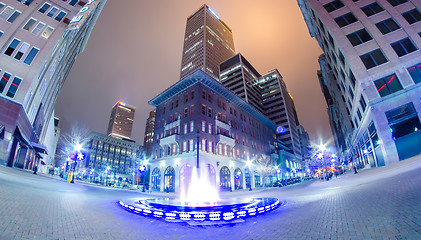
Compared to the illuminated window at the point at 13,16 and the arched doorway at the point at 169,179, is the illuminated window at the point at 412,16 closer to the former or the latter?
the arched doorway at the point at 169,179

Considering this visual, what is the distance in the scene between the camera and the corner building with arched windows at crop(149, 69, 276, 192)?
105 ft

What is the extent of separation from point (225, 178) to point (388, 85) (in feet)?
89.7

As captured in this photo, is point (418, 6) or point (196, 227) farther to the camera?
point (418, 6)

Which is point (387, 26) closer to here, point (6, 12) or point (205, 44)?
point (6, 12)

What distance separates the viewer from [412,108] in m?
19.0

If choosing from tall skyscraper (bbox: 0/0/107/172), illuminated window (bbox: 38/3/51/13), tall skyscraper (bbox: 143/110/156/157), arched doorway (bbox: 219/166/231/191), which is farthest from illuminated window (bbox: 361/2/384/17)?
tall skyscraper (bbox: 143/110/156/157)

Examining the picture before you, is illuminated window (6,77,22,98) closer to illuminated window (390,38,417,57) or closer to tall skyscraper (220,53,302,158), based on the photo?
illuminated window (390,38,417,57)

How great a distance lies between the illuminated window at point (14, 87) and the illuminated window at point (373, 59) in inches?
1850

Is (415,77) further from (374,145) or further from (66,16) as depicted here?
(66,16)

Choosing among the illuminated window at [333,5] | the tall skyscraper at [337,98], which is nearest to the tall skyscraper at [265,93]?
the tall skyscraper at [337,98]

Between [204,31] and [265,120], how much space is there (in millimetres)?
94020

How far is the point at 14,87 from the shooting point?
2497 cm

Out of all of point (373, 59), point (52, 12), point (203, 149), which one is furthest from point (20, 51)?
point (373, 59)

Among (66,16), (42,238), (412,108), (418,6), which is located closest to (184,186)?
(42,238)
